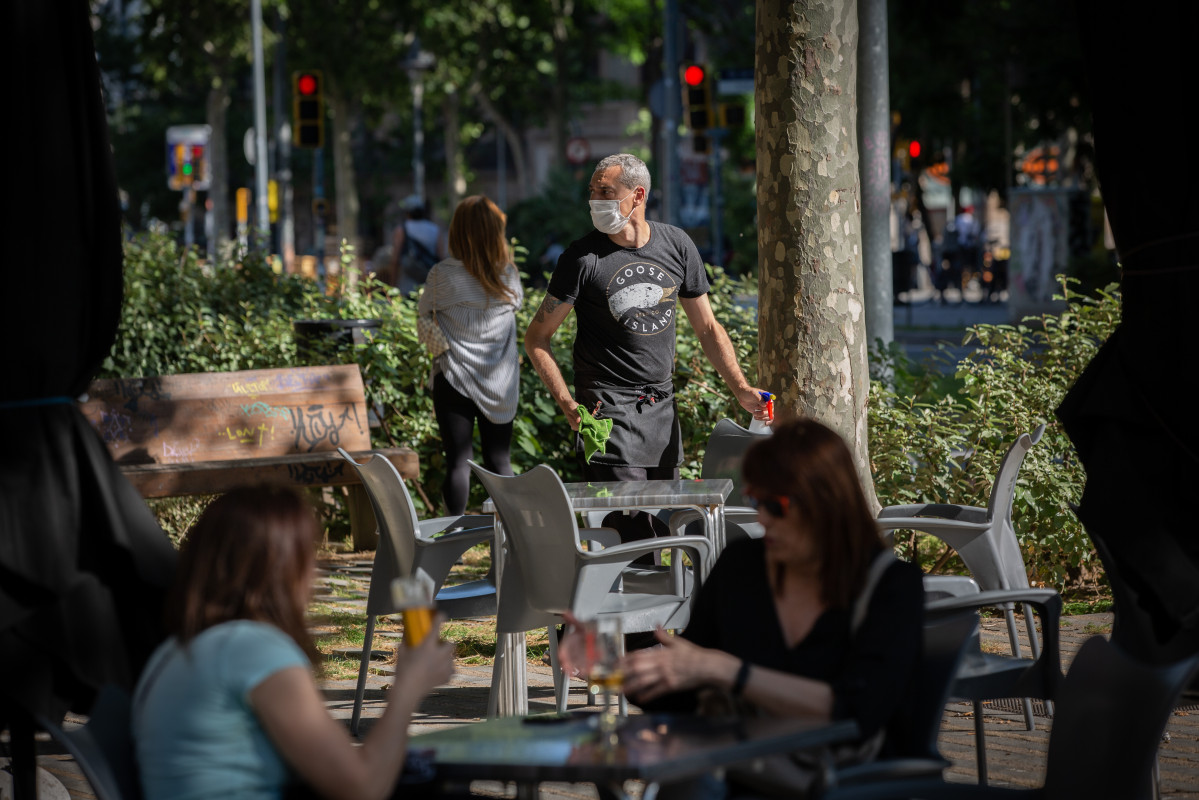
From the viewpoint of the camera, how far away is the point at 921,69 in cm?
2880

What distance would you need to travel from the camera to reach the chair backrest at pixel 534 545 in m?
5.05

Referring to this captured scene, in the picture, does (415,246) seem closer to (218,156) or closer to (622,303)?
(622,303)

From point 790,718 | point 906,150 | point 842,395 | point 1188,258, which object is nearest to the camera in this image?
point 790,718

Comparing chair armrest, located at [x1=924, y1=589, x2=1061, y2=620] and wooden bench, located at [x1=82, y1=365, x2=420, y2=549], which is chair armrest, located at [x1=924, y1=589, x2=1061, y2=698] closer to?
chair armrest, located at [x1=924, y1=589, x2=1061, y2=620]

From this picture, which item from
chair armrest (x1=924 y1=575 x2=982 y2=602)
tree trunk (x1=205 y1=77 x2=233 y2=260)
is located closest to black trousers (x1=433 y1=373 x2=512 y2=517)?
chair armrest (x1=924 y1=575 x2=982 y2=602)

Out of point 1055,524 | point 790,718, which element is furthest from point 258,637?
point 1055,524

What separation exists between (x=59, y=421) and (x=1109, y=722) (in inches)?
93.4

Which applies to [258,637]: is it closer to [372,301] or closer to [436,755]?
[436,755]

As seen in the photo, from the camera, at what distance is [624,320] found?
243 inches

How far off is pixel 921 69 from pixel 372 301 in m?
20.5

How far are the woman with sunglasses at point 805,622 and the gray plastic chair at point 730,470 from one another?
279cm

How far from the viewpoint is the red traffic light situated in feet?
75.2

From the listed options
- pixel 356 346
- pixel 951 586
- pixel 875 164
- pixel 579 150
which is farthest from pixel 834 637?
pixel 579 150

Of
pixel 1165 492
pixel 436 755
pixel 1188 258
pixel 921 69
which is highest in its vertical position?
pixel 921 69
